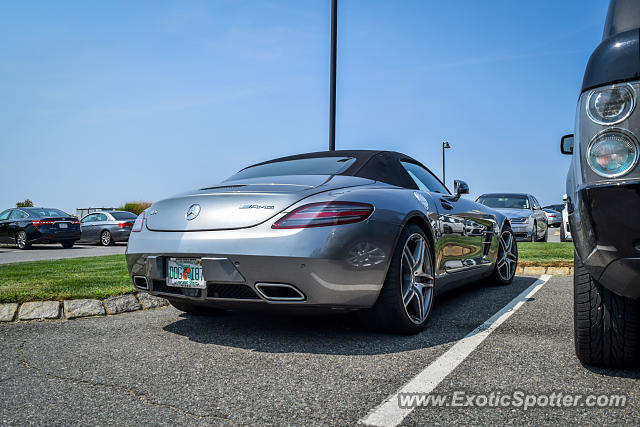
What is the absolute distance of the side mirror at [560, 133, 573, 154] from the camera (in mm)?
3470

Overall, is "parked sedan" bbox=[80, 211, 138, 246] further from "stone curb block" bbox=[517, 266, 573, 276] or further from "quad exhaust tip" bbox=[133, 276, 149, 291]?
"quad exhaust tip" bbox=[133, 276, 149, 291]

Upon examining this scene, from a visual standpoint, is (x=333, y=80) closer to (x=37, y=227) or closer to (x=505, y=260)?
(x=505, y=260)

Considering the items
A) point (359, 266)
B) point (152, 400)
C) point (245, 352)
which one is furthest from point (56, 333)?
point (359, 266)

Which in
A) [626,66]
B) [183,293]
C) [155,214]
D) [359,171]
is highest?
[626,66]

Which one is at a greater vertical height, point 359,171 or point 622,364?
point 359,171

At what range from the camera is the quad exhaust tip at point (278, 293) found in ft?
10.6

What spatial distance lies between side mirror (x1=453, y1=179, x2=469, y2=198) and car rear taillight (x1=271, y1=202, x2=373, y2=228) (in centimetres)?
211

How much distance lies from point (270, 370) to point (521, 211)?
45.0 feet

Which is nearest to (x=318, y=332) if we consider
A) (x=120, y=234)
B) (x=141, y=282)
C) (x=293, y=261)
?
(x=293, y=261)

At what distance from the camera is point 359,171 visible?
13.4 ft

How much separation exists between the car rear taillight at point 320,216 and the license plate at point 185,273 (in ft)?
1.87

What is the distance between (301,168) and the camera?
4301 millimetres

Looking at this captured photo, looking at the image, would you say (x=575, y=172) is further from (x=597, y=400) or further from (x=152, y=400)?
(x=152, y=400)

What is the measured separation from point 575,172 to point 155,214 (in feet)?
8.66
